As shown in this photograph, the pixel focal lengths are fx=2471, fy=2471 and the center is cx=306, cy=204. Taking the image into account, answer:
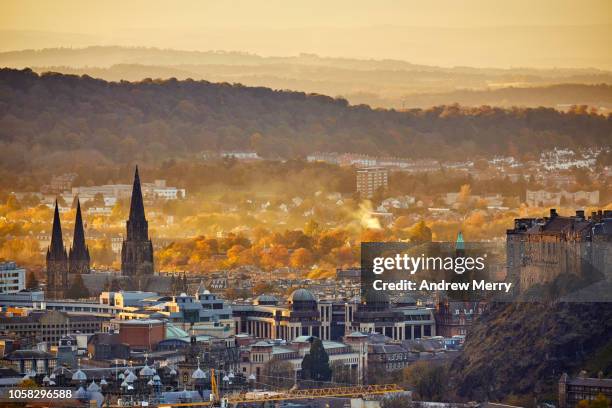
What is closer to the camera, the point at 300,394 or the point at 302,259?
the point at 300,394

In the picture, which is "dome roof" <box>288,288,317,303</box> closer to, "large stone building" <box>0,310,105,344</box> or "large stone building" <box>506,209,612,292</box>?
"large stone building" <box>0,310,105,344</box>

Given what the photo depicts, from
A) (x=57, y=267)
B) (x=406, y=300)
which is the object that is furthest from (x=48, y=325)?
(x=57, y=267)

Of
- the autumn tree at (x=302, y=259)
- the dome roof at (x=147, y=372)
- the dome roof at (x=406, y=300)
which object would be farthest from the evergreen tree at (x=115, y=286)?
the dome roof at (x=147, y=372)

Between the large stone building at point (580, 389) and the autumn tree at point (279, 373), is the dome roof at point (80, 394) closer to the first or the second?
Result: the autumn tree at point (279, 373)

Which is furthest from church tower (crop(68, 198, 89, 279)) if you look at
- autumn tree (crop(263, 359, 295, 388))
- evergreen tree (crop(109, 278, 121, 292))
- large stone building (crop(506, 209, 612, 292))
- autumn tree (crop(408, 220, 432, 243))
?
large stone building (crop(506, 209, 612, 292))

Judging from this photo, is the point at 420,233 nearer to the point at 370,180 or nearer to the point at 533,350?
the point at 370,180

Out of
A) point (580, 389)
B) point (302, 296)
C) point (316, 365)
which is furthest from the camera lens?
point (302, 296)

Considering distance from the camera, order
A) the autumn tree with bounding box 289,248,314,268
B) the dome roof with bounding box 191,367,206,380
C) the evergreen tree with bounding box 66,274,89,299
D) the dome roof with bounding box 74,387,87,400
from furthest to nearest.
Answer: the autumn tree with bounding box 289,248,314,268 < the evergreen tree with bounding box 66,274,89,299 < the dome roof with bounding box 191,367,206,380 < the dome roof with bounding box 74,387,87,400

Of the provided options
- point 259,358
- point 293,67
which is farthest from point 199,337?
point 293,67
